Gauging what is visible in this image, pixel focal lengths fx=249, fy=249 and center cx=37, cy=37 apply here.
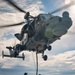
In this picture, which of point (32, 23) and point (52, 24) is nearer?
point (52, 24)

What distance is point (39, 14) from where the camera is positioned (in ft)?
108

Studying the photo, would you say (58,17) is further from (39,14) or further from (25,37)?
(25,37)

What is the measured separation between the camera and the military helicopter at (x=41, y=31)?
29119mm

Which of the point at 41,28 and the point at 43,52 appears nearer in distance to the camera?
the point at 41,28

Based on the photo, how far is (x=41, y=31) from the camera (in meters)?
32.0

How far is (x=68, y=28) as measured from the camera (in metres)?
29.0

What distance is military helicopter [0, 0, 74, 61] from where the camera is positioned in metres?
29.1

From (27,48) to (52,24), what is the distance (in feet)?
25.7

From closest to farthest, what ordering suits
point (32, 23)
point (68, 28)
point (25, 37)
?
point (68, 28)
point (32, 23)
point (25, 37)

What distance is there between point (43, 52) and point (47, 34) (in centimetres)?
546

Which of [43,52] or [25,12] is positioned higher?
[25,12]

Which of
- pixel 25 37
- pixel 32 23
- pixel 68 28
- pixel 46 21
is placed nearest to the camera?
pixel 68 28

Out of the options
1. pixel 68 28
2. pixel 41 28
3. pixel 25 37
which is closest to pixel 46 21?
pixel 41 28

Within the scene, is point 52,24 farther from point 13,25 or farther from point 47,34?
point 13,25
